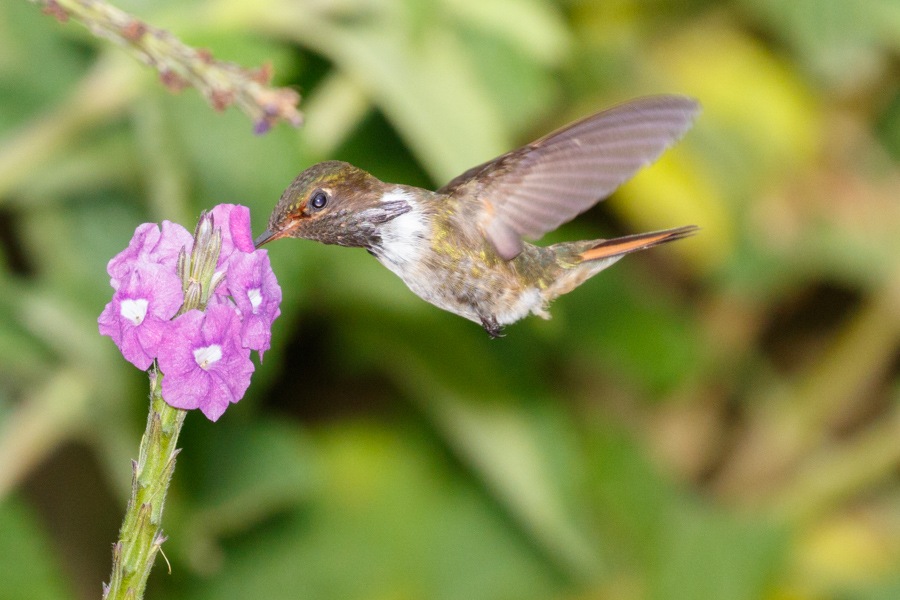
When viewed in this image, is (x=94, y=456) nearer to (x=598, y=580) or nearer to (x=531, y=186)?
(x=598, y=580)

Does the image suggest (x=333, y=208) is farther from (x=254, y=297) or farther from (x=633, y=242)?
(x=633, y=242)

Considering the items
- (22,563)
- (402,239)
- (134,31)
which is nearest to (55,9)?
(134,31)

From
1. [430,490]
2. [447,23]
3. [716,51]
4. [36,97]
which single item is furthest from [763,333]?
[36,97]

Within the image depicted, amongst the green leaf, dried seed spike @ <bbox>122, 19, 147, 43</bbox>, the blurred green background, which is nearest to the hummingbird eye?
dried seed spike @ <bbox>122, 19, 147, 43</bbox>

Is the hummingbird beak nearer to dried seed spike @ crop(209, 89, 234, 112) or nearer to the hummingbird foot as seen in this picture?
dried seed spike @ crop(209, 89, 234, 112)

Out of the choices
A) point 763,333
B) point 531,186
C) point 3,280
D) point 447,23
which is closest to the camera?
point 531,186

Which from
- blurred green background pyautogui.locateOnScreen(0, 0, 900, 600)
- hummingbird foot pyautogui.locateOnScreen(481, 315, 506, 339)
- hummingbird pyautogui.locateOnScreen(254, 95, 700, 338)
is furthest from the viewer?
blurred green background pyautogui.locateOnScreen(0, 0, 900, 600)

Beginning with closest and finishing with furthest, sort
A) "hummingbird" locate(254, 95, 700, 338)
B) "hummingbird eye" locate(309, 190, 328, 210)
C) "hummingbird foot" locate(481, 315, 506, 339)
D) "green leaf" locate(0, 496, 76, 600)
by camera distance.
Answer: "hummingbird eye" locate(309, 190, 328, 210)
"hummingbird" locate(254, 95, 700, 338)
"hummingbird foot" locate(481, 315, 506, 339)
"green leaf" locate(0, 496, 76, 600)
